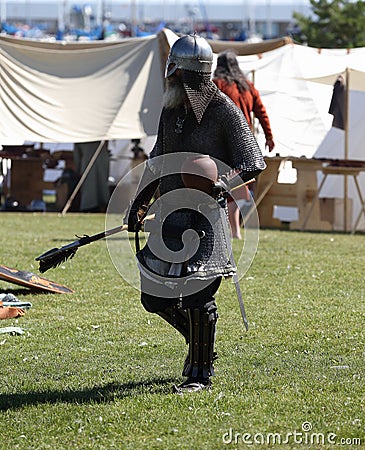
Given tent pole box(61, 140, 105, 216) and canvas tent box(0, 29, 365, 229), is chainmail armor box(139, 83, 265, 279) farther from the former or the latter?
tent pole box(61, 140, 105, 216)

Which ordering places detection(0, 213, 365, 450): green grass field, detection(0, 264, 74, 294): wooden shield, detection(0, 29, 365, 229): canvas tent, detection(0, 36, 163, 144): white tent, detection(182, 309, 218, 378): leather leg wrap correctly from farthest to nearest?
detection(0, 36, 163, 144): white tent < detection(0, 29, 365, 229): canvas tent < detection(0, 264, 74, 294): wooden shield < detection(182, 309, 218, 378): leather leg wrap < detection(0, 213, 365, 450): green grass field

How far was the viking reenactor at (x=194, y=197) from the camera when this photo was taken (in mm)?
4980

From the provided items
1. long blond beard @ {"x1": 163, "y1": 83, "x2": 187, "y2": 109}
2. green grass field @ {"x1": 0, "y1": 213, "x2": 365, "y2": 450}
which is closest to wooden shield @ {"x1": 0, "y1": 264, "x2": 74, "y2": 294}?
green grass field @ {"x1": 0, "y1": 213, "x2": 365, "y2": 450}

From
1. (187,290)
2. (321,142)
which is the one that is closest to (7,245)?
(321,142)

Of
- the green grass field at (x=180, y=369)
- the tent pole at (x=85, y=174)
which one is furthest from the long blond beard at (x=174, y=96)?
the tent pole at (x=85, y=174)

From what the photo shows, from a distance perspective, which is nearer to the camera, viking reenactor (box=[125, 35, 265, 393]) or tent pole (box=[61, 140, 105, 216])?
viking reenactor (box=[125, 35, 265, 393])

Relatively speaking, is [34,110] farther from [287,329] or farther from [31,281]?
[287,329]

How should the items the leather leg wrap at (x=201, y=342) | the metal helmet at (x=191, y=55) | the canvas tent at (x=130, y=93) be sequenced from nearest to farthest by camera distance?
the metal helmet at (x=191, y=55) → the leather leg wrap at (x=201, y=342) → the canvas tent at (x=130, y=93)

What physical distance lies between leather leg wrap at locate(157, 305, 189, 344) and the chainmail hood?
978mm

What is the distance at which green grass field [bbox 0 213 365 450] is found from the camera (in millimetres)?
4508

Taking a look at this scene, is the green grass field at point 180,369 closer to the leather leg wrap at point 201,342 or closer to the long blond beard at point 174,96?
the leather leg wrap at point 201,342

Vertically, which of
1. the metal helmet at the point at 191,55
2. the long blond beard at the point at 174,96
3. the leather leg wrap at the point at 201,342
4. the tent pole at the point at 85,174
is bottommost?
the tent pole at the point at 85,174

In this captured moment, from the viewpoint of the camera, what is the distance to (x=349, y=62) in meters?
13.7

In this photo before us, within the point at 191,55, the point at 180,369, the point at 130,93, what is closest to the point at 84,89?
the point at 130,93
